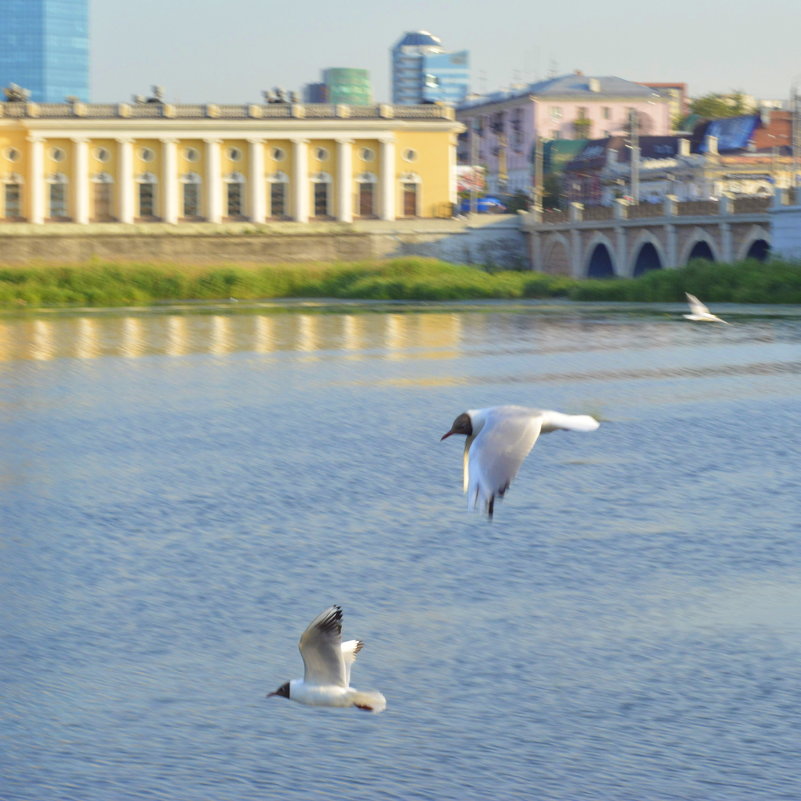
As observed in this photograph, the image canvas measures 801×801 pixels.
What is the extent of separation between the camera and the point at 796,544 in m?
14.9

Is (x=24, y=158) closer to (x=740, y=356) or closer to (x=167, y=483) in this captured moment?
(x=740, y=356)

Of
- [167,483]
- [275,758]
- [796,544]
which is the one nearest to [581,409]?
[167,483]

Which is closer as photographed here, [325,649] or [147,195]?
[325,649]

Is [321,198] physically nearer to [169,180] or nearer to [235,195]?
[235,195]

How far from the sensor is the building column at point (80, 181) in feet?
258

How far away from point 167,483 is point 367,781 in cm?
1009

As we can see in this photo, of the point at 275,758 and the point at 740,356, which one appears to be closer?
the point at 275,758

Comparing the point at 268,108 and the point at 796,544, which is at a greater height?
the point at 268,108

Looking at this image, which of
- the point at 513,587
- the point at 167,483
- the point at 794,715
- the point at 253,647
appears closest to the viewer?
the point at 794,715

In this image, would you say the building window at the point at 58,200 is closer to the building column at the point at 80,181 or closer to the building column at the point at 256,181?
the building column at the point at 80,181

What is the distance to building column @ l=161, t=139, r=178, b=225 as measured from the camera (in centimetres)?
7938

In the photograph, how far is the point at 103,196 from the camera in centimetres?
7962

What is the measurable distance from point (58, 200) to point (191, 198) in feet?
19.6

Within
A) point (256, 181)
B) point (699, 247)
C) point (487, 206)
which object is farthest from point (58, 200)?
point (699, 247)
